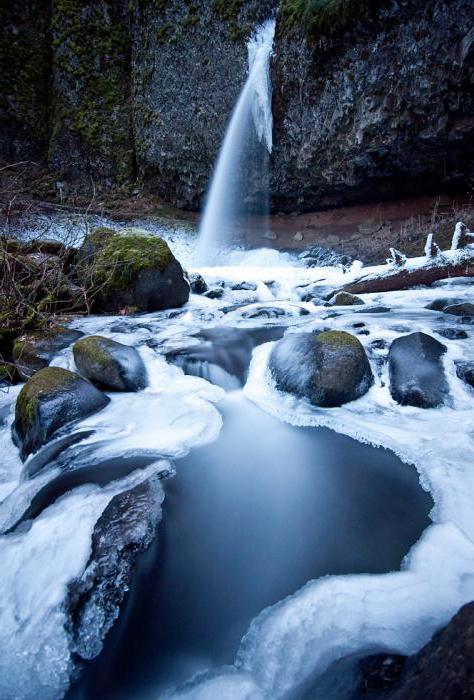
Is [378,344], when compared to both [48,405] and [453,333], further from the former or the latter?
[48,405]

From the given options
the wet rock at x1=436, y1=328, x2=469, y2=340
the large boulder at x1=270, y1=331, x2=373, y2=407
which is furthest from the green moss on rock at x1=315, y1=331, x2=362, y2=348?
the wet rock at x1=436, y1=328, x2=469, y2=340

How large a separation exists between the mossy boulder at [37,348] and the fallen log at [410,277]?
18.2 feet

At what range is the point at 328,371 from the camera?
127 inches

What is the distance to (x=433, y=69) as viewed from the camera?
930cm

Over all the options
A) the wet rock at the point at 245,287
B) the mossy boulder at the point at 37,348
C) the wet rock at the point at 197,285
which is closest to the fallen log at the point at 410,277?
the wet rock at the point at 245,287

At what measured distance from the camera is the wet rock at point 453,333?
405 centimetres

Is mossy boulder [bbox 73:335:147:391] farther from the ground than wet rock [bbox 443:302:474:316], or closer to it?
closer to it

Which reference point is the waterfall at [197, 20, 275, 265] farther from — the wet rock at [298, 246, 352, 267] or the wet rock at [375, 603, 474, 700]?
the wet rock at [375, 603, 474, 700]

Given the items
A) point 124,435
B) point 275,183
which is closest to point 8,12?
point 275,183

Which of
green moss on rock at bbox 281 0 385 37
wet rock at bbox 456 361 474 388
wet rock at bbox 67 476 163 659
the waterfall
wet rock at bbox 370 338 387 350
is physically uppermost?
green moss on rock at bbox 281 0 385 37

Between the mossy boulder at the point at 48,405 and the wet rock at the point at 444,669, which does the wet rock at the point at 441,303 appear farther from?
the wet rock at the point at 444,669

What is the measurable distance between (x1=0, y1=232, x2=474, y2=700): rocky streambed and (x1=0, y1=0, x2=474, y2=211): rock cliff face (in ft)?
29.5

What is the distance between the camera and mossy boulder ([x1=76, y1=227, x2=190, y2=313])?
6.59 meters

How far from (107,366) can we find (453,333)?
3832mm
